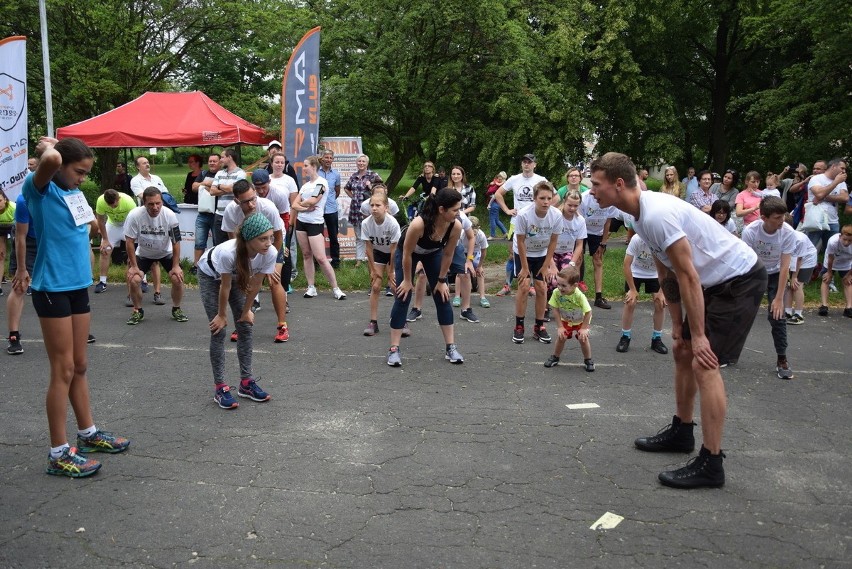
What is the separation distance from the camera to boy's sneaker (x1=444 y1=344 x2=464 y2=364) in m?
7.40

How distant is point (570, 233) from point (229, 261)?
14.8ft

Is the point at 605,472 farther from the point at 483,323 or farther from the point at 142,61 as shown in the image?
the point at 142,61

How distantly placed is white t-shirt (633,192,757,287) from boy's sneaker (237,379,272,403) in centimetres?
330

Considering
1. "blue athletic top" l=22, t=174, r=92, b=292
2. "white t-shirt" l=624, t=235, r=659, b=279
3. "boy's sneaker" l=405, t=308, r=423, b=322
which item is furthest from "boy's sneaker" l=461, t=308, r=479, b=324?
"blue athletic top" l=22, t=174, r=92, b=292

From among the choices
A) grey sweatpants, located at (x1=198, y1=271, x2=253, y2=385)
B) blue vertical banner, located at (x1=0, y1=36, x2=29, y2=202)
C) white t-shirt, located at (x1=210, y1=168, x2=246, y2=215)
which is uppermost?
blue vertical banner, located at (x1=0, y1=36, x2=29, y2=202)

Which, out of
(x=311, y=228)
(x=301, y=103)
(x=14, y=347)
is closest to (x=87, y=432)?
(x=14, y=347)

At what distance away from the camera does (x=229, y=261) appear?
570 centimetres

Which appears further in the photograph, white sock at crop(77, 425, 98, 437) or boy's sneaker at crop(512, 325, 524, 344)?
boy's sneaker at crop(512, 325, 524, 344)

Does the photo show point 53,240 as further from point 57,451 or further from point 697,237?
point 697,237

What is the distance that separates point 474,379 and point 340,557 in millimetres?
3330

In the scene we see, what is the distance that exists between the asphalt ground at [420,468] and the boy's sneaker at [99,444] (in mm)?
64

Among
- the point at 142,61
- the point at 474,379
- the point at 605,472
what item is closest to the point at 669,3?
the point at 142,61

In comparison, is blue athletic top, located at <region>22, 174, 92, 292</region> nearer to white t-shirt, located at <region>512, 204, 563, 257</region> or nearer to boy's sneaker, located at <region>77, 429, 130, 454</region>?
boy's sneaker, located at <region>77, 429, 130, 454</region>

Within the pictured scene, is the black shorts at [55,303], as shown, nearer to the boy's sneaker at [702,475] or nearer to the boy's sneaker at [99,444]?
the boy's sneaker at [99,444]
